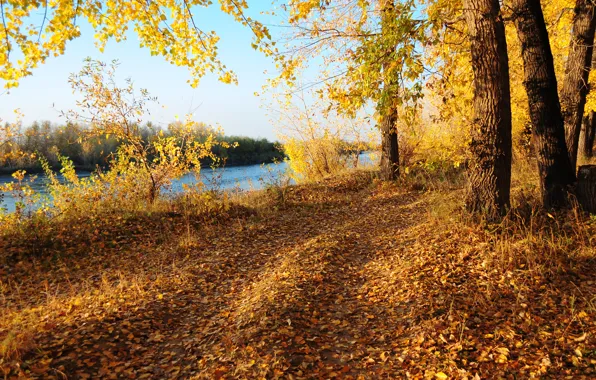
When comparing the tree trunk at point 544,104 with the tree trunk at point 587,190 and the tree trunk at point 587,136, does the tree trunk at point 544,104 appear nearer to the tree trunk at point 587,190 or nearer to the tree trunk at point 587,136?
the tree trunk at point 587,190

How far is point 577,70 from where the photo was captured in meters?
6.67

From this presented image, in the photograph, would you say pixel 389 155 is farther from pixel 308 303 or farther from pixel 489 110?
pixel 308 303

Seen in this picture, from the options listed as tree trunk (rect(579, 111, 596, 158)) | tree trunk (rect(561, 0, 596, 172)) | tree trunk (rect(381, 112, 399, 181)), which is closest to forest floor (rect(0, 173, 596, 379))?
tree trunk (rect(561, 0, 596, 172))

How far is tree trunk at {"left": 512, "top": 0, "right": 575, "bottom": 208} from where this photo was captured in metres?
5.54

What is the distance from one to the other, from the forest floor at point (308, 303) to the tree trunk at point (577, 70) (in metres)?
2.45

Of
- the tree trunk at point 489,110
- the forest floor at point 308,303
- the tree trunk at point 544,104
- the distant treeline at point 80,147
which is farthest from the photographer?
the distant treeline at point 80,147

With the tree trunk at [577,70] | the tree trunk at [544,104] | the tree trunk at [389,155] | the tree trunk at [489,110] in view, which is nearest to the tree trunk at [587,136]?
the tree trunk at [389,155]

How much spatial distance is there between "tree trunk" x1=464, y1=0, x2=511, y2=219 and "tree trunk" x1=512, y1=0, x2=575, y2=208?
0.73 meters

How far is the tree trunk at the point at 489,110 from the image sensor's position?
5.10 metres

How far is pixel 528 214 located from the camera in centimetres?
561

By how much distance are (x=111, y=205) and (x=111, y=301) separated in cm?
431

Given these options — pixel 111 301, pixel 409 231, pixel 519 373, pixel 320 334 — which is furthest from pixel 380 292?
pixel 111 301

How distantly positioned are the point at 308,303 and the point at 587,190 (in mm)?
4819

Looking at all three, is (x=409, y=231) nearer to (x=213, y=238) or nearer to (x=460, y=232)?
(x=460, y=232)
